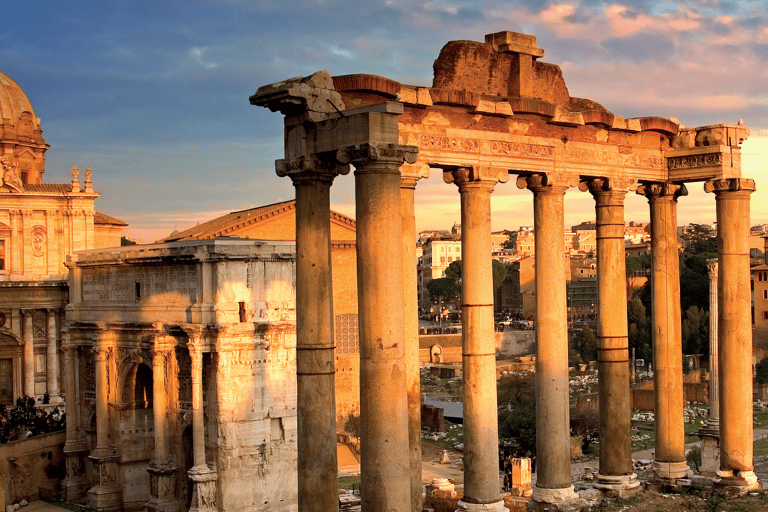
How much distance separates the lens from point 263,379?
30578 millimetres

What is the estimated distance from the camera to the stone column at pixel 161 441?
31.1 m

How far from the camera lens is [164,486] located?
3111 cm

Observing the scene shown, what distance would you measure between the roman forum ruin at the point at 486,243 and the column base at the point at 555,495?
0.06ft

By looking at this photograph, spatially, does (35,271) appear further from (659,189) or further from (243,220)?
(659,189)

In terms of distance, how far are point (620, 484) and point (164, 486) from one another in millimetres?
18712

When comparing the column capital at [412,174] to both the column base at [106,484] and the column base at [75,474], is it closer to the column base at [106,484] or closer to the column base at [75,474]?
the column base at [106,484]

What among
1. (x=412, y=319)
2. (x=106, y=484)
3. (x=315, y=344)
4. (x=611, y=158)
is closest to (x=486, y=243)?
(x=412, y=319)

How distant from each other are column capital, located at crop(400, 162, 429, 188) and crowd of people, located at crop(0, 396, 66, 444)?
82.0 feet

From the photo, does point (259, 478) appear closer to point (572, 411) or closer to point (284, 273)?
point (284, 273)

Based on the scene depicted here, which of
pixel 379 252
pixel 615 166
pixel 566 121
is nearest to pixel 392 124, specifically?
pixel 379 252

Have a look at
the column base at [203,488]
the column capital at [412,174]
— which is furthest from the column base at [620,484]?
the column base at [203,488]

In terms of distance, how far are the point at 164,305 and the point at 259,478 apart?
19.2 ft

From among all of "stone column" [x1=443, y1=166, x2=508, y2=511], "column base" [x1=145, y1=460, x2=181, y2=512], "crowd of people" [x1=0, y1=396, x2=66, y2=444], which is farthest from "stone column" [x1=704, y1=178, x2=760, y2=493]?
"crowd of people" [x1=0, y1=396, x2=66, y2=444]

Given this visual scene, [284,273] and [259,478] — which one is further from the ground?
[284,273]
